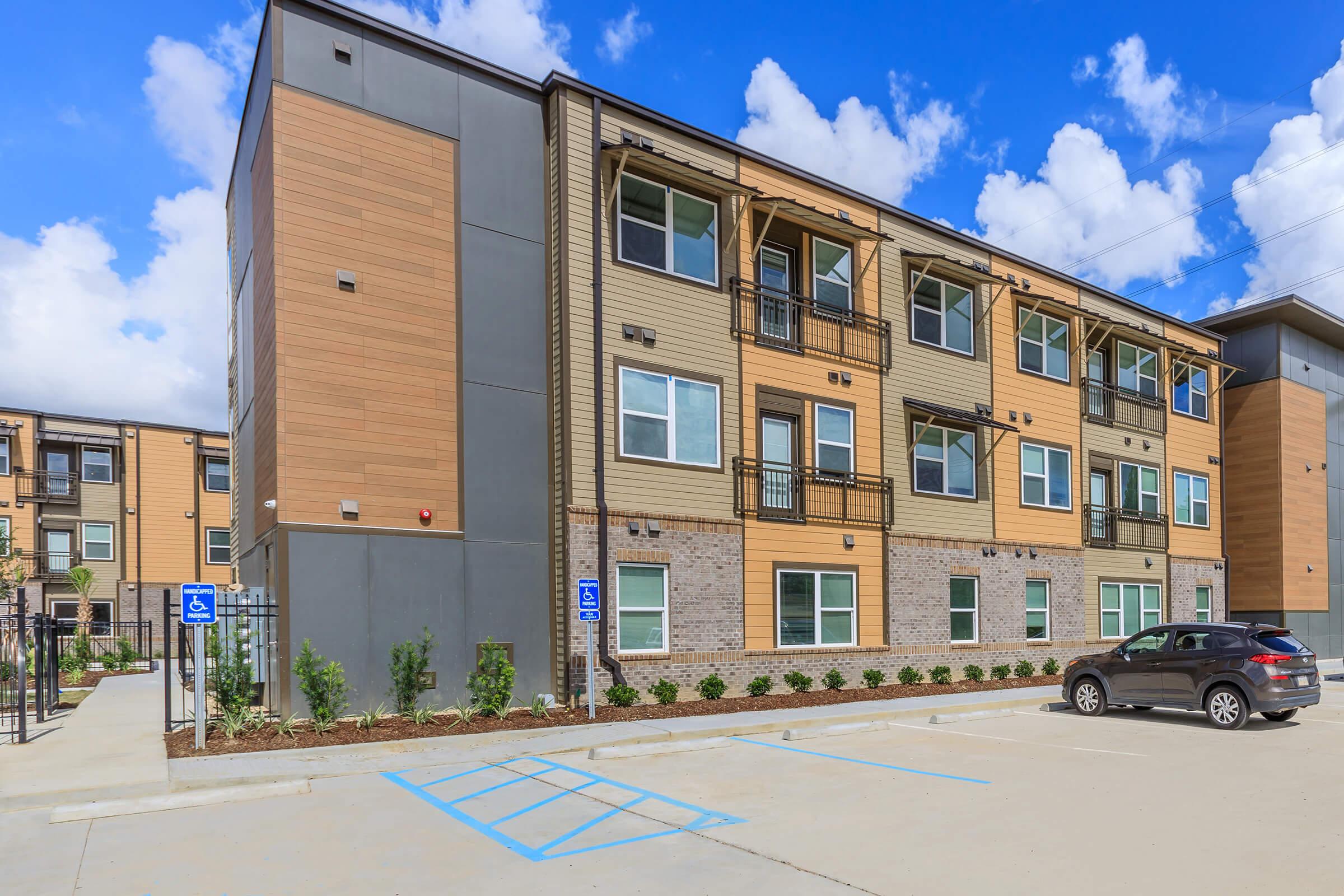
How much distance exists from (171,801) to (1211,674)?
586 inches

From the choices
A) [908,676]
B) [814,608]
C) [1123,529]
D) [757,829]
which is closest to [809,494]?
[814,608]

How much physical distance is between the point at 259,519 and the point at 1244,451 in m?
31.0

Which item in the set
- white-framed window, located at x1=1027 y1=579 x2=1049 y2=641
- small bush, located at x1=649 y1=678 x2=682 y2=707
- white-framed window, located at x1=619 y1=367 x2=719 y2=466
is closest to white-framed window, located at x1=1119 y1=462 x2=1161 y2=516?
white-framed window, located at x1=1027 y1=579 x2=1049 y2=641

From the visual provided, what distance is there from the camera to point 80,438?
35.9m

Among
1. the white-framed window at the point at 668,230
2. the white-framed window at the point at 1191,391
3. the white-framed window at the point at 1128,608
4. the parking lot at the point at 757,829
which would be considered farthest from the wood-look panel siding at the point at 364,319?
the white-framed window at the point at 1191,391

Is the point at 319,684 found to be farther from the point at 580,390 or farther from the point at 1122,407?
the point at 1122,407

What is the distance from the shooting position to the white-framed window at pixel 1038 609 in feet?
81.2

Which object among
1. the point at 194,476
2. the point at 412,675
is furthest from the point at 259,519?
the point at 194,476

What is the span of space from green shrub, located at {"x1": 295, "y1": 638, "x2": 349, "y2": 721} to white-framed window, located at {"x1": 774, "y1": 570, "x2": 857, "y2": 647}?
863 centimetres

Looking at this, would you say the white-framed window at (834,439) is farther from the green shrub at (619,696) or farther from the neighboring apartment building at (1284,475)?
the neighboring apartment building at (1284,475)

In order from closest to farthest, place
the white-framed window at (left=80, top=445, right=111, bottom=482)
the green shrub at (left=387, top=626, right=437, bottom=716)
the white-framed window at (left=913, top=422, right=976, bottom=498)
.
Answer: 1. the green shrub at (left=387, top=626, right=437, bottom=716)
2. the white-framed window at (left=913, top=422, right=976, bottom=498)
3. the white-framed window at (left=80, top=445, right=111, bottom=482)

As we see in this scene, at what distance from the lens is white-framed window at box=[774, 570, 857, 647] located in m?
19.4

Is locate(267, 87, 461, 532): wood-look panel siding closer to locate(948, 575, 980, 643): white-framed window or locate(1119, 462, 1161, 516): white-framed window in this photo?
locate(948, 575, 980, 643): white-framed window

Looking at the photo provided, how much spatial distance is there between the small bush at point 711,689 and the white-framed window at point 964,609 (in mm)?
7353
